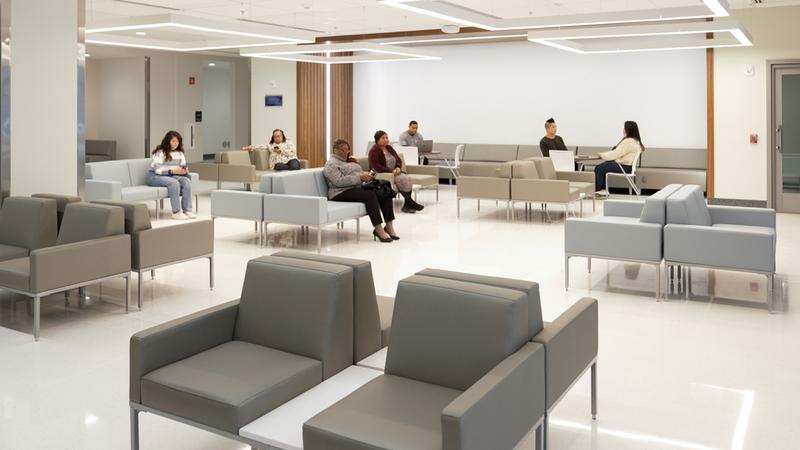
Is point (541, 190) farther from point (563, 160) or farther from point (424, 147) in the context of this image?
point (424, 147)

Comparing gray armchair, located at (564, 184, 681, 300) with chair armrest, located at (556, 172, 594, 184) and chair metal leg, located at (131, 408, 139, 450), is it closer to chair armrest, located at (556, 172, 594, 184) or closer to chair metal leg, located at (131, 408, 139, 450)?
chair metal leg, located at (131, 408, 139, 450)

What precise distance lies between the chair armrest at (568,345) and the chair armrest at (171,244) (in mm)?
4019

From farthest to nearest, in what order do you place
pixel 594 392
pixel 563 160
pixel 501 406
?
pixel 563 160, pixel 594 392, pixel 501 406

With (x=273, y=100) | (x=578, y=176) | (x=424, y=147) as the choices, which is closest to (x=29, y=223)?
(x=578, y=176)

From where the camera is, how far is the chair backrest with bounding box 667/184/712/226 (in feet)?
22.2

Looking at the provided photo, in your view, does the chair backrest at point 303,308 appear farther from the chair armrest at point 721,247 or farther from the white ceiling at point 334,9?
the white ceiling at point 334,9

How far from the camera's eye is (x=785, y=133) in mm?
12688

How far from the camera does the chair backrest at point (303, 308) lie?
3.58m

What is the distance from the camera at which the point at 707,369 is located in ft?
16.1

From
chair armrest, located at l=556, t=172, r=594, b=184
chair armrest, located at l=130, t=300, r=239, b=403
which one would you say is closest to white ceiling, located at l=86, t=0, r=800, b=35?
chair armrest, located at l=556, t=172, r=594, b=184

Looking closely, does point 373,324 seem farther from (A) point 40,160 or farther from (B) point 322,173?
(B) point 322,173

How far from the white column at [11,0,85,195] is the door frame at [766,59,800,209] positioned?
1104cm

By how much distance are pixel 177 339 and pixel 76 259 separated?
2.62 meters

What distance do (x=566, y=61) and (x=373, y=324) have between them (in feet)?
44.9
